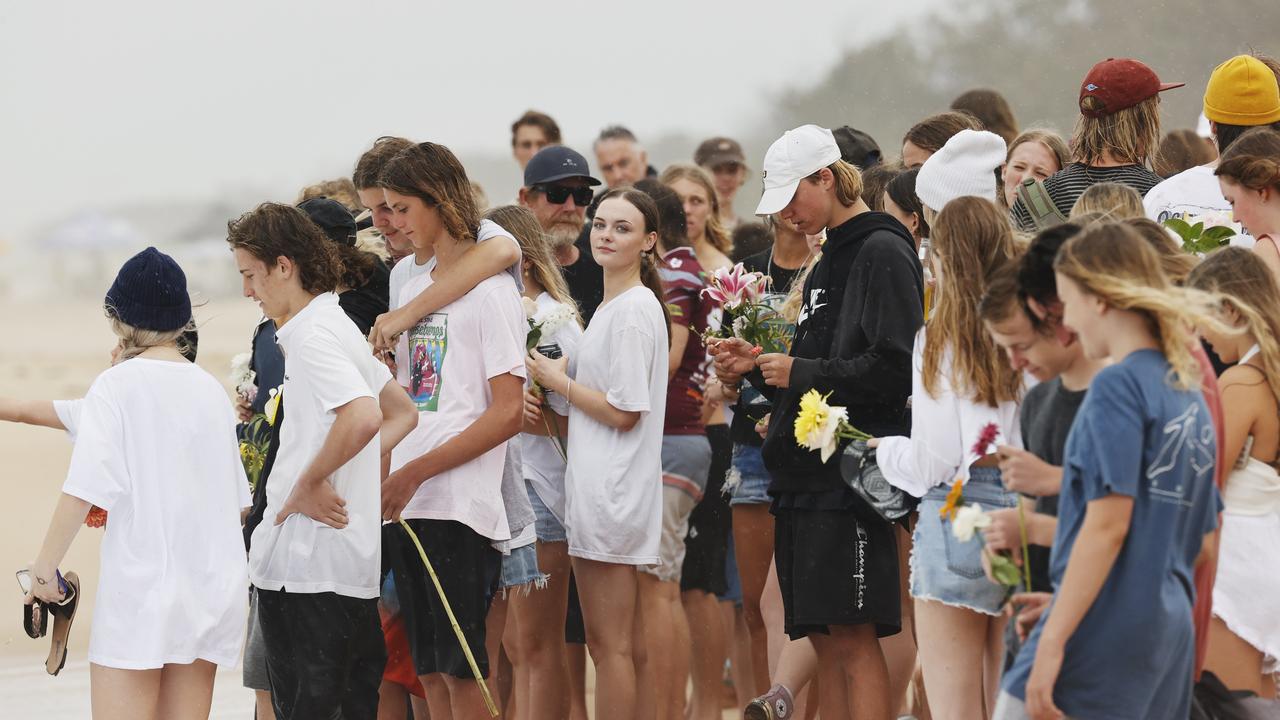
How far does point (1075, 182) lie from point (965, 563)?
1.72 m

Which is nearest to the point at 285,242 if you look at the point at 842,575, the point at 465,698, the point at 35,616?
the point at 35,616

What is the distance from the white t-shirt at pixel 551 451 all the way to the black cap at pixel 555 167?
2.99 feet

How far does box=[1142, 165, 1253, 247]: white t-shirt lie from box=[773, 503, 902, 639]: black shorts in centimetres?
147

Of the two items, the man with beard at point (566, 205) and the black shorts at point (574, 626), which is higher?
the man with beard at point (566, 205)

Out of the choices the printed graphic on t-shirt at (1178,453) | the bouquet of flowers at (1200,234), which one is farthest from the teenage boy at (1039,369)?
the bouquet of flowers at (1200,234)

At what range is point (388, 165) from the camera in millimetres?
4812

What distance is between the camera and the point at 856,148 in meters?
6.48

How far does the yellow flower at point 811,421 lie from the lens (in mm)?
4352

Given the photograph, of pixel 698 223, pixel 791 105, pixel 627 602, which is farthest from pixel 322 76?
pixel 627 602

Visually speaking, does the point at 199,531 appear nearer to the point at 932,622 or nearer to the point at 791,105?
the point at 932,622

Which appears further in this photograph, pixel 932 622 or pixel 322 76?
pixel 322 76

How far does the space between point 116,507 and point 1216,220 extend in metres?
3.39

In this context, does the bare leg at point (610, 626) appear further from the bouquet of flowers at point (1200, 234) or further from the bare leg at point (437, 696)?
the bouquet of flowers at point (1200, 234)

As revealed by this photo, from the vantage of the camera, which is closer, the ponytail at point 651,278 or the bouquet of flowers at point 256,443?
the bouquet of flowers at point 256,443
